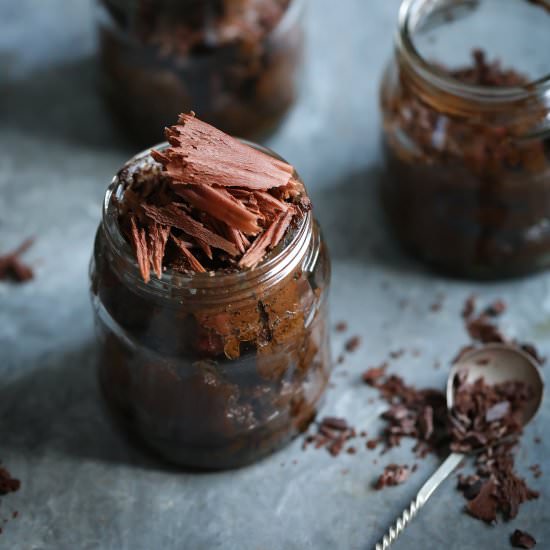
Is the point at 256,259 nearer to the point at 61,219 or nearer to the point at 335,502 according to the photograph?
the point at 335,502

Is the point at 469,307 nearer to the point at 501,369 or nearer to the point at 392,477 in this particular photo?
the point at 501,369

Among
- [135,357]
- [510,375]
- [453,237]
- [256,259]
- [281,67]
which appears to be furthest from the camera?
[281,67]

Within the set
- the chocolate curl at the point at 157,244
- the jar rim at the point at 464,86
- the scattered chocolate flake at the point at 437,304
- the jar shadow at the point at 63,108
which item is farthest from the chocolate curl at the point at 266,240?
the jar shadow at the point at 63,108

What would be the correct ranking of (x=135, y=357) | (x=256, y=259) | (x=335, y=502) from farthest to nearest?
(x=335, y=502) < (x=135, y=357) < (x=256, y=259)

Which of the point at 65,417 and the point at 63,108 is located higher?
the point at 63,108

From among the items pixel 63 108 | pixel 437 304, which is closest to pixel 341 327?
pixel 437 304

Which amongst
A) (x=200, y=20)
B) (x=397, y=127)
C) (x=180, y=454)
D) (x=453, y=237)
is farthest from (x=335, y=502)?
(x=200, y=20)

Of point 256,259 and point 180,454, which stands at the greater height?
point 256,259
